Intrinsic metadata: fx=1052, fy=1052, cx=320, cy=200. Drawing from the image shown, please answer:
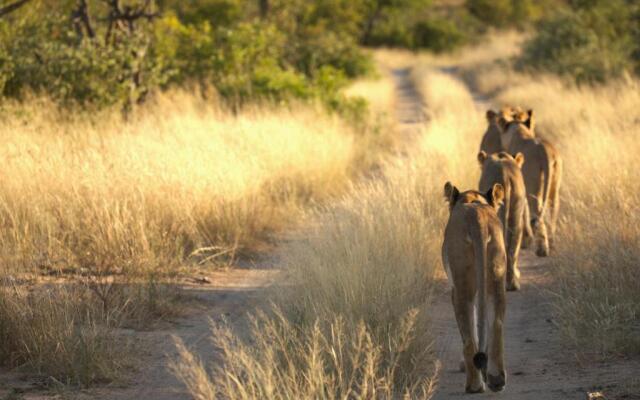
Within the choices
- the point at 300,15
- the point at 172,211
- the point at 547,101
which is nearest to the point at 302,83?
the point at 547,101

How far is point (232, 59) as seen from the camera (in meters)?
19.6

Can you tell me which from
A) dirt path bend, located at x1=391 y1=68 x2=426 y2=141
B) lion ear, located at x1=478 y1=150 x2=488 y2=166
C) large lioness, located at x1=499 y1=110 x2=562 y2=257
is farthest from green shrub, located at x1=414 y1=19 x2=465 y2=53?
lion ear, located at x1=478 y1=150 x2=488 y2=166

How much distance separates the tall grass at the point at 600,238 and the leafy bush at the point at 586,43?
7.83m

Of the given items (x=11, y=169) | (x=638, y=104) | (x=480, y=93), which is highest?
(x=11, y=169)

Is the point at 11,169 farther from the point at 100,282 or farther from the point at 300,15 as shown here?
the point at 300,15

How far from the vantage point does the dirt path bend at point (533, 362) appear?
608cm

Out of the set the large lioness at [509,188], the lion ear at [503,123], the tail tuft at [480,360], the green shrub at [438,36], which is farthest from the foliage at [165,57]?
the green shrub at [438,36]

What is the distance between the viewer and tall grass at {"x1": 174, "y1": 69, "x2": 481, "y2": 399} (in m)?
5.44

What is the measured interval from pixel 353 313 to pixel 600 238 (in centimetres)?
239

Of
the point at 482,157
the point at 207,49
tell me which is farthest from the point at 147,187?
the point at 207,49

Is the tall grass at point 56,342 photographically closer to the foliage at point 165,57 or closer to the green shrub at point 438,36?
the foliage at point 165,57

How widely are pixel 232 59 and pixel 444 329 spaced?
12629 mm

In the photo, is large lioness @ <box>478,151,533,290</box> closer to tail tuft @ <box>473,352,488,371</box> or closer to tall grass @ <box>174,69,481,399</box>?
tall grass @ <box>174,69,481,399</box>

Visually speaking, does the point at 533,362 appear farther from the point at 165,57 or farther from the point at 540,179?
the point at 165,57
